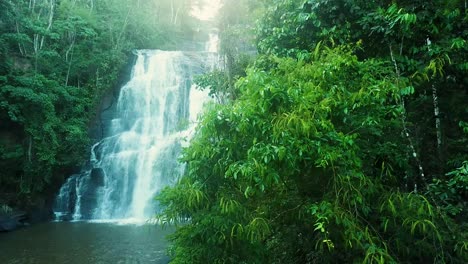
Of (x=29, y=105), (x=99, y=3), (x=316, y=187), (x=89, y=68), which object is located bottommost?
(x=316, y=187)

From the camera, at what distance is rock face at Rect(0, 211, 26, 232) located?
43.6 feet

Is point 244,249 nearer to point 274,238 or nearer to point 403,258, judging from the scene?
point 274,238

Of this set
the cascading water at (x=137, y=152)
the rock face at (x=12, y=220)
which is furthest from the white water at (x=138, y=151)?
the rock face at (x=12, y=220)

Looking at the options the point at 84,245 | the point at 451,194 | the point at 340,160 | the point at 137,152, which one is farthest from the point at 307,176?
the point at 137,152

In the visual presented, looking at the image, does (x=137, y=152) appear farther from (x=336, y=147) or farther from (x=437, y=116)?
(x=336, y=147)

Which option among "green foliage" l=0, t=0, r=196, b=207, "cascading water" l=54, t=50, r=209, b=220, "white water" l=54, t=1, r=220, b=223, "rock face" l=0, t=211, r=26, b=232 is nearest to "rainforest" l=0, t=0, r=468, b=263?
"white water" l=54, t=1, r=220, b=223

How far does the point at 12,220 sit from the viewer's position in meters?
13.9

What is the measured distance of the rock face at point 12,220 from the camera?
13297mm

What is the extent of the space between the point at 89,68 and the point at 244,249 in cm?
1977

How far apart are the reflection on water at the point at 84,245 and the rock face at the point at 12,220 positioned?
46 cm

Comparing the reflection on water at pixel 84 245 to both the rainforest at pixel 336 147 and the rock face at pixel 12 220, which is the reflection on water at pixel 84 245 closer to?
the rock face at pixel 12 220

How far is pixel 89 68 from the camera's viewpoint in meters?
20.8

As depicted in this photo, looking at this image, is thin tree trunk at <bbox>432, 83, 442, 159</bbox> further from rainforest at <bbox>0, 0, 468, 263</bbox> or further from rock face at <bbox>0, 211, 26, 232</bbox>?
rock face at <bbox>0, 211, 26, 232</bbox>

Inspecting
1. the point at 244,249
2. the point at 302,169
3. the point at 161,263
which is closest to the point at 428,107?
the point at 302,169
